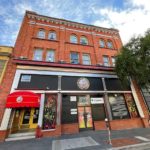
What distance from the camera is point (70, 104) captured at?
34.4 feet

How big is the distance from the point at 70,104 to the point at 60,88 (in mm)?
1866

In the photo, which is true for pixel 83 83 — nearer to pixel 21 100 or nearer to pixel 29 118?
pixel 21 100

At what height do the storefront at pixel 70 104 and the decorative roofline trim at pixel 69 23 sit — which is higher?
the decorative roofline trim at pixel 69 23

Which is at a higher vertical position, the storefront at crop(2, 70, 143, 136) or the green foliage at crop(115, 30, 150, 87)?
the green foliage at crop(115, 30, 150, 87)

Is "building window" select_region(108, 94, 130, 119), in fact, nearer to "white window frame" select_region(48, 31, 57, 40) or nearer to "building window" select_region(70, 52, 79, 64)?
"building window" select_region(70, 52, 79, 64)

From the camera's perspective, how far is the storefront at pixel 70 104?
9398mm

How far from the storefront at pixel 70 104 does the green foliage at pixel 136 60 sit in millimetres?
2347

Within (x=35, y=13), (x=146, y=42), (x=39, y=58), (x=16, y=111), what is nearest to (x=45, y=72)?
(x=39, y=58)

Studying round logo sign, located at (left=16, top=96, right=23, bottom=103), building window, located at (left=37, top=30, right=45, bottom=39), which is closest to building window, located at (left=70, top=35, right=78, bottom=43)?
building window, located at (left=37, top=30, right=45, bottom=39)

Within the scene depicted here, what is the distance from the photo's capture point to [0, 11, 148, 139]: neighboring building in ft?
30.5

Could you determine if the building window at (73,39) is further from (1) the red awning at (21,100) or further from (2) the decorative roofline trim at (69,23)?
(1) the red awning at (21,100)

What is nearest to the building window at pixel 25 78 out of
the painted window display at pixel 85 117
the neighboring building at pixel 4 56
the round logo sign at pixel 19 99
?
the neighboring building at pixel 4 56

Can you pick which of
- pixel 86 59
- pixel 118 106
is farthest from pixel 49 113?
pixel 86 59

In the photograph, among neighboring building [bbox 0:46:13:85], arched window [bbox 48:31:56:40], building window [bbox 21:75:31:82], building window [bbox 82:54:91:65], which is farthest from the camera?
arched window [bbox 48:31:56:40]
